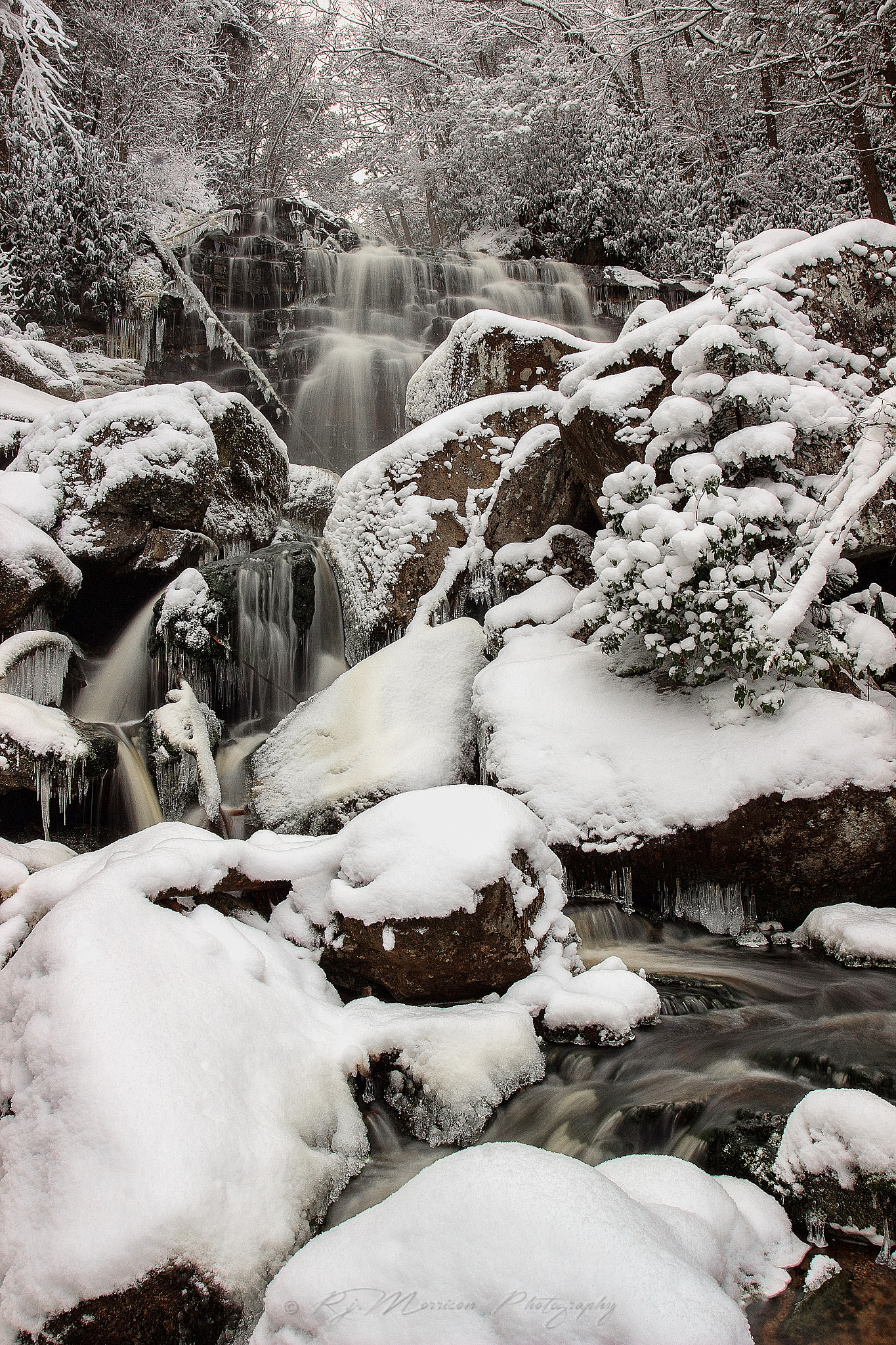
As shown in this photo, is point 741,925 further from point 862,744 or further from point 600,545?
point 600,545

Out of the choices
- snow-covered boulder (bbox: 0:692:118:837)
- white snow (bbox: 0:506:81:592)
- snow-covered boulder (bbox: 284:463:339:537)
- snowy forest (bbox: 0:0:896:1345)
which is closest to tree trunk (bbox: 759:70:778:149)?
snowy forest (bbox: 0:0:896:1345)

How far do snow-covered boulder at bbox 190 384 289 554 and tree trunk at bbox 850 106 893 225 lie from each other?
7.85 metres

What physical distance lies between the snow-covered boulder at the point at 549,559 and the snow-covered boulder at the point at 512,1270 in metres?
5.01

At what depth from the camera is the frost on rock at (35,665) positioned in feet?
19.6

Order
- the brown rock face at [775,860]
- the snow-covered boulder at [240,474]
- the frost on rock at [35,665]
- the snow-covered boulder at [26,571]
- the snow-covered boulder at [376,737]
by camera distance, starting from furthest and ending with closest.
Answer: the snow-covered boulder at [240,474], the snow-covered boulder at [26,571], the frost on rock at [35,665], the snow-covered boulder at [376,737], the brown rock face at [775,860]

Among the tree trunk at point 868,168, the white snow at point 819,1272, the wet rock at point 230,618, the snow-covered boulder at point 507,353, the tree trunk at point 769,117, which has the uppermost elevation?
the tree trunk at point 769,117

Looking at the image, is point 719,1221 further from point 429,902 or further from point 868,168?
point 868,168

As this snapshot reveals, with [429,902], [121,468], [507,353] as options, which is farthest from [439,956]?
[507,353]

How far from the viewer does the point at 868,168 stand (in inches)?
376

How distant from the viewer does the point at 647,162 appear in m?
16.6

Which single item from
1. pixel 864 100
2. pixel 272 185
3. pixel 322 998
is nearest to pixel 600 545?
pixel 322 998

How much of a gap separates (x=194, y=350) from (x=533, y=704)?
11.4m

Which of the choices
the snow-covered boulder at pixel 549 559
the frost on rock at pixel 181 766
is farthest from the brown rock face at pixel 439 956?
the snow-covered boulder at pixel 549 559

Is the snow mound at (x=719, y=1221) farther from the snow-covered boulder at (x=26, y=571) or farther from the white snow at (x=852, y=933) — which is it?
the snow-covered boulder at (x=26, y=571)
